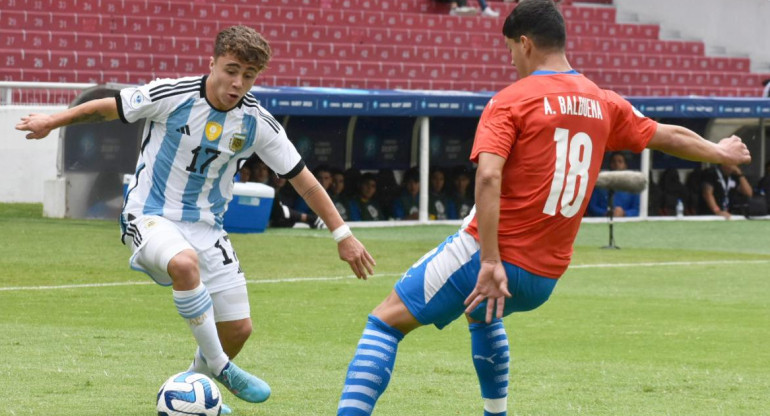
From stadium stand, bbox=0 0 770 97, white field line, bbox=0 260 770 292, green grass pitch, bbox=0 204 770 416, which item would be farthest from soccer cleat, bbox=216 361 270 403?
stadium stand, bbox=0 0 770 97

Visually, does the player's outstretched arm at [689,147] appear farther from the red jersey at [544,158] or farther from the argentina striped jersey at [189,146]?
the argentina striped jersey at [189,146]

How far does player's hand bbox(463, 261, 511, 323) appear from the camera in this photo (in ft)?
Answer: 16.3

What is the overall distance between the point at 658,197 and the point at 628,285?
1144 cm

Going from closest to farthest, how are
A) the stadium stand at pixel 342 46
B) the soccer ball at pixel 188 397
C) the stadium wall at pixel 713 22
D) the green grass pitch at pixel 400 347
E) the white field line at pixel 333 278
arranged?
the soccer ball at pixel 188 397 < the green grass pitch at pixel 400 347 < the white field line at pixel 333 278 < the stadium stand at pixel 342 46 < the stadium wall at pixel 713 22

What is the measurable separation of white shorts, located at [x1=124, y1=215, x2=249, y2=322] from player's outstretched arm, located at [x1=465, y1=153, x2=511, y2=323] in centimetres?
179

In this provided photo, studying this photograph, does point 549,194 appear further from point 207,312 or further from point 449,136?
point 449,136

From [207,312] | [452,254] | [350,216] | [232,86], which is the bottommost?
[350,216]

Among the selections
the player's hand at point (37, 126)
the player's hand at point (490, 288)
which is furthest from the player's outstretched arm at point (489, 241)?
the player's hand at point (37, 126)

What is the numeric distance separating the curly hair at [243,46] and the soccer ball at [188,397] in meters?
1.53

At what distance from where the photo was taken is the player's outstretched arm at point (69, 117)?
20.4ft

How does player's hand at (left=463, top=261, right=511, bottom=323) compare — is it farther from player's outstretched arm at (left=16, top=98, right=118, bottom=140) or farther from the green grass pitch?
player's outstretched arm at (left=16, top=98, right=118, bottom=140)

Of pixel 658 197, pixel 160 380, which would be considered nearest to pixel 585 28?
pixel 658 197

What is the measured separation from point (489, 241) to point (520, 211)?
256mm

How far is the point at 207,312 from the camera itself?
20.4 feet
